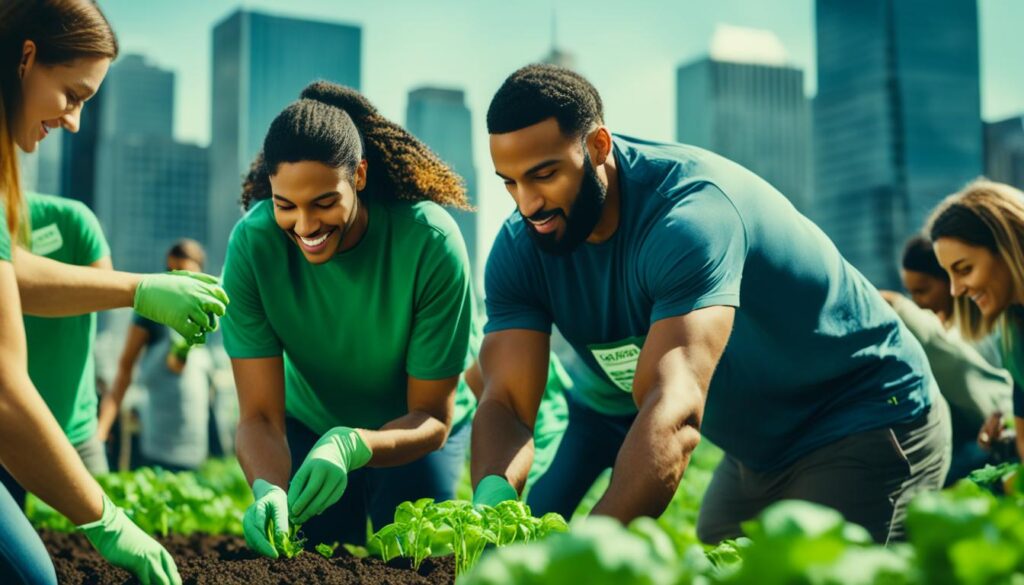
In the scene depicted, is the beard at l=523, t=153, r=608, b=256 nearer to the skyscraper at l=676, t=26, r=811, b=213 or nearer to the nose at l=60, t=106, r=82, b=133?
the nose at l=60, t=106, r=82, b=133

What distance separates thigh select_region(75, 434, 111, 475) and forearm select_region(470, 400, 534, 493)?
1841 mm

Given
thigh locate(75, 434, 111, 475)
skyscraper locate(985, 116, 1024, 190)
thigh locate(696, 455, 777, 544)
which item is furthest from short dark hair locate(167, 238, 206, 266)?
skyscraper locate(985, 116, 1024, 190)

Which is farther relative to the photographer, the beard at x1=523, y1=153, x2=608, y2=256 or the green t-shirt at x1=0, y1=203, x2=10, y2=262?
the beard at x1=523, y1=153, x2=608, y2=256

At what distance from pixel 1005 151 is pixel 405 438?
326 feet

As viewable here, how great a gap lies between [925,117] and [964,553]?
93.9 m

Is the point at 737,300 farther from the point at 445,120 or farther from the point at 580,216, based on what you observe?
the point at 445,120

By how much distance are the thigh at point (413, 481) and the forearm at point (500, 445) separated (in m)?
0.60

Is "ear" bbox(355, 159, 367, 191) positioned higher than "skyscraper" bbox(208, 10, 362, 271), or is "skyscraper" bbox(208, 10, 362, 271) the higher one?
"skyscraper" bbox(208, 10, 362, 271)

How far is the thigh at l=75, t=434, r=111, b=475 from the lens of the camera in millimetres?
A: 3756

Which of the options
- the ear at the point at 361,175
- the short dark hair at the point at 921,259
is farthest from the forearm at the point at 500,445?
the short dark hair at the point at 921,259

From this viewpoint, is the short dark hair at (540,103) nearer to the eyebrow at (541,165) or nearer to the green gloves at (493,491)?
the eyebrow at (541,165)

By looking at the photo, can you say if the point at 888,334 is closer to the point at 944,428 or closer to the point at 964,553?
the point at 944,428

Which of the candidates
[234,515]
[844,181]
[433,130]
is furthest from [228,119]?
[234,515]

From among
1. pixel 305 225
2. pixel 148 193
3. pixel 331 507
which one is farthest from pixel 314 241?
pixel 148 193
